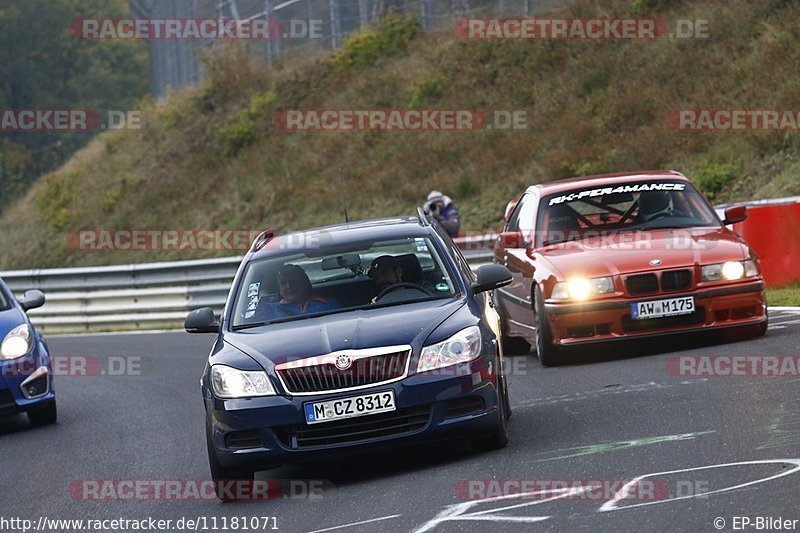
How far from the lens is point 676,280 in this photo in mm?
12195

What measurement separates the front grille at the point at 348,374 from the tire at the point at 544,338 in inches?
174

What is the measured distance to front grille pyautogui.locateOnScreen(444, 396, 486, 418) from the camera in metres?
8.23

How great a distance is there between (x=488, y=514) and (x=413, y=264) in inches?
113

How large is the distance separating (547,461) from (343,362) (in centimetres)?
121

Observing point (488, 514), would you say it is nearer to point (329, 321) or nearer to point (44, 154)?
point (329, 321)

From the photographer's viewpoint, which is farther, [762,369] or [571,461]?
[762,369]

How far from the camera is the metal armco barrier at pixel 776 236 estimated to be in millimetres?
16906

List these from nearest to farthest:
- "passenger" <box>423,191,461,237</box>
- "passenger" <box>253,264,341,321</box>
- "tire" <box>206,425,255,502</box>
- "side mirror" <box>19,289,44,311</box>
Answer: "tire" <box>206,425,255,502</box>
"passenger" <box>253,264,341,321</box>
"side mirror" <box>19,289,44,311</box>
"passenger" <box>423,191,461,237</box>

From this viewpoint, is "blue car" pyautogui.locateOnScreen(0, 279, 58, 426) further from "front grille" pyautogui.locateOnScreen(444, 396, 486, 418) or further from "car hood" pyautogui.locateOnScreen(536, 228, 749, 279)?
"front grille" pyautogui.locateOnScreen(444, 396, 486, 418)

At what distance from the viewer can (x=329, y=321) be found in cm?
886

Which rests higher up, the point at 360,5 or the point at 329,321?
the point at 360,5

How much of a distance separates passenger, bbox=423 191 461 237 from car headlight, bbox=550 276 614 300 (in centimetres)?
858

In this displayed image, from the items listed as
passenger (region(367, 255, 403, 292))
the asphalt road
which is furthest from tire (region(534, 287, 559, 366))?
passenger (region(367, 255, 403, 292))

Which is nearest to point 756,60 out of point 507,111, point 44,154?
point 507,111
